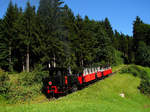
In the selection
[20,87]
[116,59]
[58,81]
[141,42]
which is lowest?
[20,87]

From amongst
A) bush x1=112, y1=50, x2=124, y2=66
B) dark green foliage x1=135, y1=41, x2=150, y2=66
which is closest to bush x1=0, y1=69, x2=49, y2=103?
bush x1=112, y1=50, x2=124, y2=66

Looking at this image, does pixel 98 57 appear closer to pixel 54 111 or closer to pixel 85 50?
pixel 85 50

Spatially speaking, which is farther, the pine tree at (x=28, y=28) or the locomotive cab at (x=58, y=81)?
the pine tree at (x=28, y=28)

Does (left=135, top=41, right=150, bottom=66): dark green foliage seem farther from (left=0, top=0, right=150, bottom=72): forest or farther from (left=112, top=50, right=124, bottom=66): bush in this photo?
(left=0, top=0, right=150, bottom=72): forest

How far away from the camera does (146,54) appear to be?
62.8 meters

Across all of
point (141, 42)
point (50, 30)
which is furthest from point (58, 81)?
point (141, 42)

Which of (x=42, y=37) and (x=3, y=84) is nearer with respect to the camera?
(x=3, y=84)

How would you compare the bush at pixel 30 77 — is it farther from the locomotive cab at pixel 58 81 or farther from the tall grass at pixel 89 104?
the tall grass at pixel 89 104

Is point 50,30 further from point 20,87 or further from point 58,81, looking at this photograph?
point 58,81

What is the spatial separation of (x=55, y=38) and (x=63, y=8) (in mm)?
7547

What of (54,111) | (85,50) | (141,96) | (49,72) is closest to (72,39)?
(85,50)

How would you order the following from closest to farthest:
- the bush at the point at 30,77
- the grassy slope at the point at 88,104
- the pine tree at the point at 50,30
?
the grassy slope at the point at 88,104, the bush at the point at 30,77, the pine tree at the point at 50,30

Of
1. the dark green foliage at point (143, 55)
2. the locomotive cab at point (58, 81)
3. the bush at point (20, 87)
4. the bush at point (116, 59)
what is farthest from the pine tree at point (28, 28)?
the dark green foliage at point (143, 55)

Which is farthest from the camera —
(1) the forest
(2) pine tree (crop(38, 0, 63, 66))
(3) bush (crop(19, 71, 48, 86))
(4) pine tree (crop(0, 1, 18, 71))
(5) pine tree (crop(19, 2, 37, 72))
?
(4) pine tree (crop(0, 1, 18, 71))
